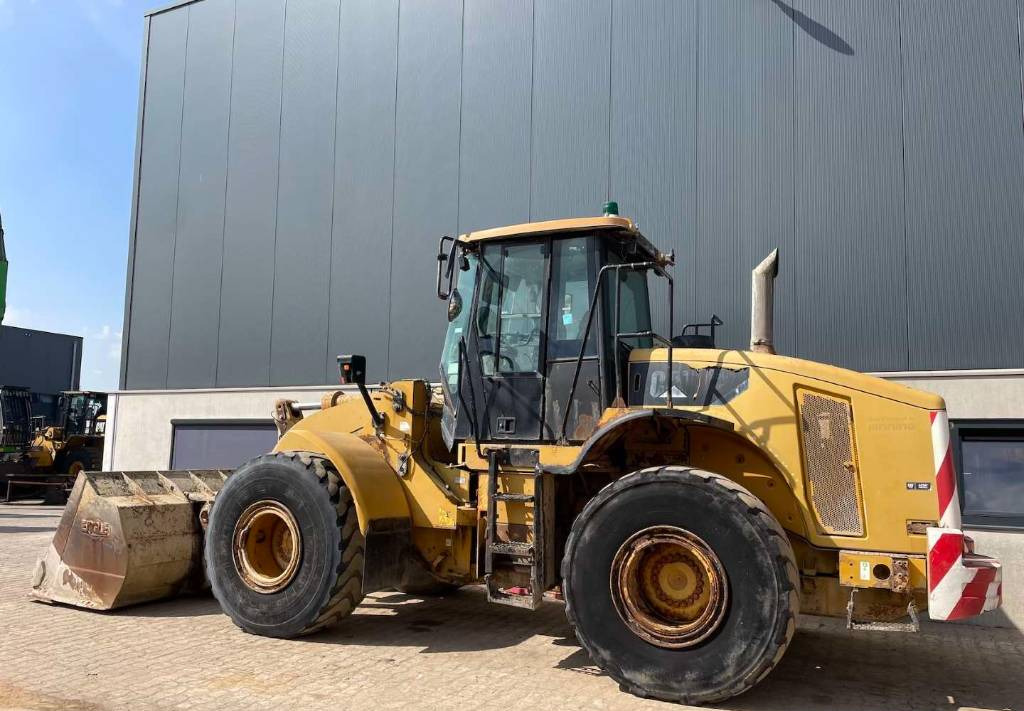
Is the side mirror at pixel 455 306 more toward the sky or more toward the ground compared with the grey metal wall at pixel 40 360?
more toward the ground

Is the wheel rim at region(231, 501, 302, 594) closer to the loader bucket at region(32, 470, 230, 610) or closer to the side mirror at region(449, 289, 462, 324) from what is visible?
the loader bucket at region(32, 470, 230, 610)

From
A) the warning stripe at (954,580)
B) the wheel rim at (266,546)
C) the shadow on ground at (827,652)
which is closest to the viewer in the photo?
the warning stripe at (954,580)

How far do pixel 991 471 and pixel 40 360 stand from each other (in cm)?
4154

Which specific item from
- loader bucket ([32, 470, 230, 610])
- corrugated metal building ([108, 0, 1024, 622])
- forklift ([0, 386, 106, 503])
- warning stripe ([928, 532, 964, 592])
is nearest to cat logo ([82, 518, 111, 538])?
loader bucket ([32, 470, 230, 610])

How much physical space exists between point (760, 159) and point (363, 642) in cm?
789

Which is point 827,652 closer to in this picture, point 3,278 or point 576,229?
point 576,229

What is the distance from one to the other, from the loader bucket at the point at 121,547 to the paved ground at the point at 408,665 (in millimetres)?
186

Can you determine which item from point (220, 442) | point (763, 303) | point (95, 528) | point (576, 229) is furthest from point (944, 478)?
point (220, 442)

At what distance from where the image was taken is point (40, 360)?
3844cm

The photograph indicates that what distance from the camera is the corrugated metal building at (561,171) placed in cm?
911

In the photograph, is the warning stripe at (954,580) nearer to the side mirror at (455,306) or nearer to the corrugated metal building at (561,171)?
the side mirror at (455,306)

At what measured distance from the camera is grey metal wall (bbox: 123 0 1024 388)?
360 inches

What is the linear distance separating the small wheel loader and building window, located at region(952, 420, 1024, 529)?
168 inches

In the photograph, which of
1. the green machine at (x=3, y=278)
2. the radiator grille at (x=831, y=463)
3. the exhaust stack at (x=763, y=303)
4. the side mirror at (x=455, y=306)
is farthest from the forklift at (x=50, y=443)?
the radiator grille at (x=831, y=463)
